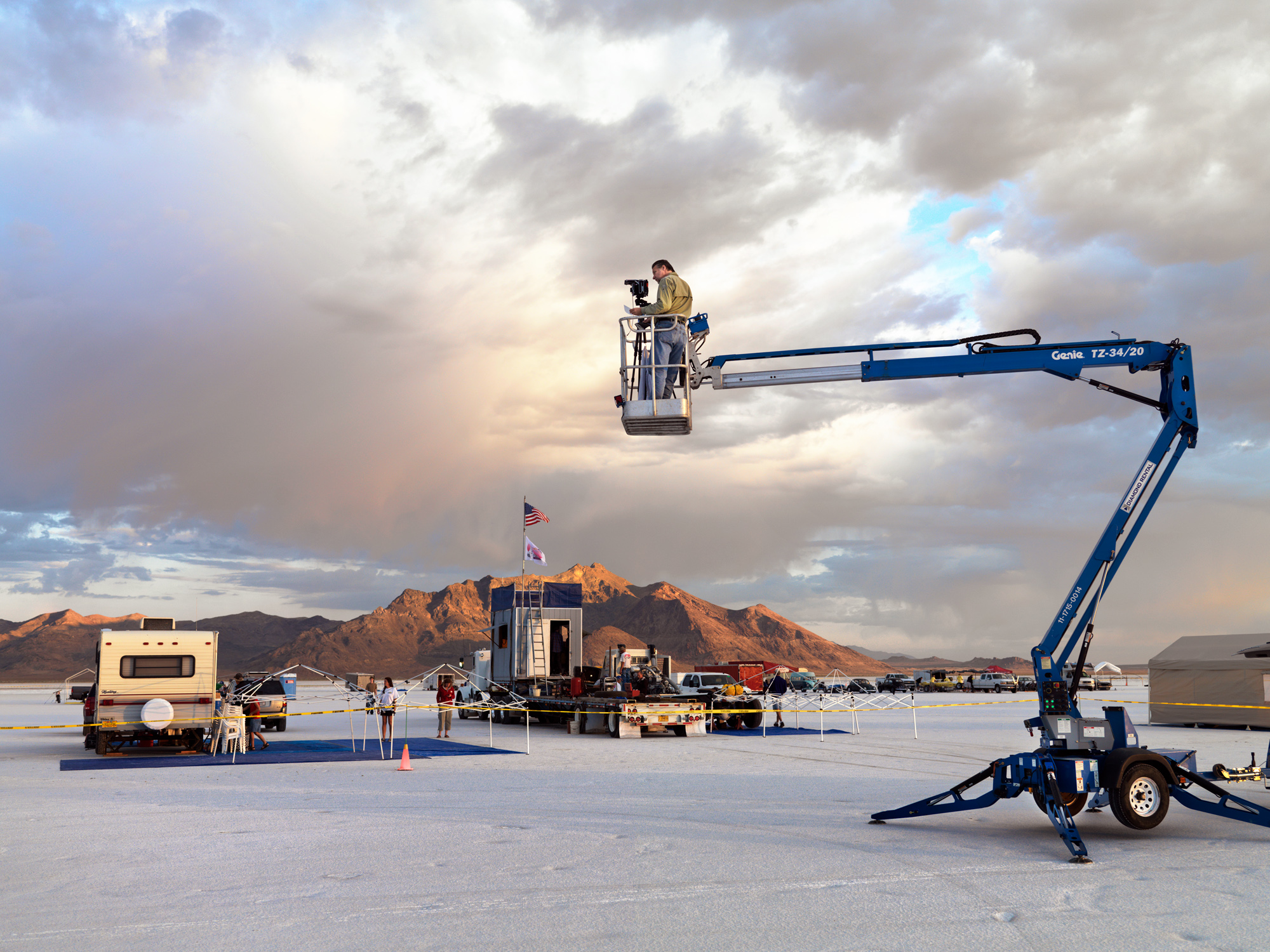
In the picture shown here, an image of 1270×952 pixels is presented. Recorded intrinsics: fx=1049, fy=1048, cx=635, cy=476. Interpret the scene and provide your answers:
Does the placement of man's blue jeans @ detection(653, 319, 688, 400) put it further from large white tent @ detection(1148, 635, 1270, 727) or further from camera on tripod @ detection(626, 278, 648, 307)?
large white tent @ detection(1148, 635, 1270, 727)

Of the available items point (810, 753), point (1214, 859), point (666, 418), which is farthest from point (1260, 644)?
point (666, 418)

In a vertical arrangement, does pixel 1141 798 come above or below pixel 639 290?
below

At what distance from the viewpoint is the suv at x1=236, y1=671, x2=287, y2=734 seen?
30469mm

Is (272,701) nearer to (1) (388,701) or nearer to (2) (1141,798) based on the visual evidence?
(1) (388,701)

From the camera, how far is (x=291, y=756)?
22281mm

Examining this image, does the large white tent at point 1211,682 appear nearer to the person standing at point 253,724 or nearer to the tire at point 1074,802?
the tire at point 1074,802

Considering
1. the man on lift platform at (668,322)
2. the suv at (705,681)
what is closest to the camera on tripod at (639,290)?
the man on lift platform at (668,322)

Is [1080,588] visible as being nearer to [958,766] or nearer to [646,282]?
[646,282]

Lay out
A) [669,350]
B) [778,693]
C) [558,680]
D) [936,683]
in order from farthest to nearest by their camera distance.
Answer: [936,683]
[558,680]
[778,693]
[669,350]

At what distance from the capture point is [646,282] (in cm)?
1314

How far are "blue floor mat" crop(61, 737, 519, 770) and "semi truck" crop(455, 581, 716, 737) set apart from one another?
2.52m

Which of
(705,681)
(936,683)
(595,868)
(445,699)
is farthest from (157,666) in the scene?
(936,683)

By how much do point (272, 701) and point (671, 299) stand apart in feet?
75.5

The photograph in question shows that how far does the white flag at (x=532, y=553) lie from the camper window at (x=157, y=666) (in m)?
15.1
